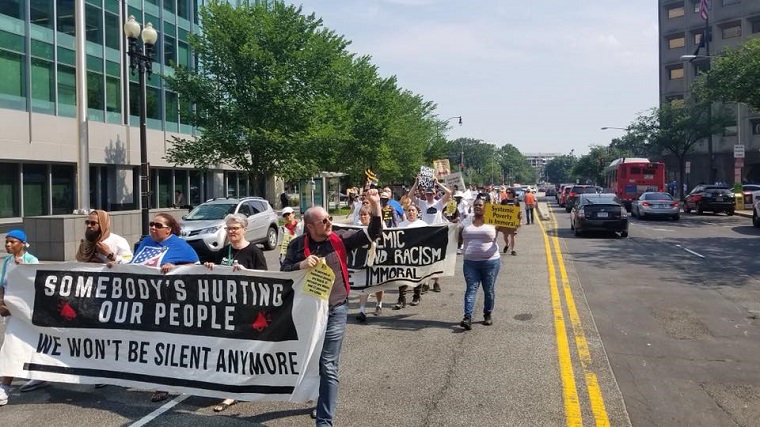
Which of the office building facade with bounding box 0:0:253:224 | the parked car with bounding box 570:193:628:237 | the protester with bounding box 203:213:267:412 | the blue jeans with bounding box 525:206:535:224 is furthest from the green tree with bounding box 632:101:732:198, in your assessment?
the protester with bounding box 203:213:267:412

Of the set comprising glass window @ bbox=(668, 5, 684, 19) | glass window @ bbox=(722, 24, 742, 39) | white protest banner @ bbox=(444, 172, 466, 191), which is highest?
glass window @ bbox=(668, 5, 684, 19)

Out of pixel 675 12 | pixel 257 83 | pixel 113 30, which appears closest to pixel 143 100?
pixel 257 83

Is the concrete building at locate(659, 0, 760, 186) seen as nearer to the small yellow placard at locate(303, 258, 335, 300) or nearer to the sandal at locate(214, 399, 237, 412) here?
the small yellow placard at locate(303, 258, 335, 300)

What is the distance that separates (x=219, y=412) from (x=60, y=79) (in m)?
26.7

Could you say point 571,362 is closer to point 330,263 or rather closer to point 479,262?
point 479,262

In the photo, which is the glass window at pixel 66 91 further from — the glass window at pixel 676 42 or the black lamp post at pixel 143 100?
the glass window at pixel 676 42

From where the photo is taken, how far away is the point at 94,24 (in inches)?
1190

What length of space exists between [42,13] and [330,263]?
27.0m

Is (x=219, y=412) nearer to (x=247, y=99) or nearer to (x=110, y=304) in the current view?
(x=110, y=304)

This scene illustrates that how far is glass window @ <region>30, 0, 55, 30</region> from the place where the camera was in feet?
85.7

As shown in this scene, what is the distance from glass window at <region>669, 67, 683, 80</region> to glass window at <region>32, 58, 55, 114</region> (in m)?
64.8

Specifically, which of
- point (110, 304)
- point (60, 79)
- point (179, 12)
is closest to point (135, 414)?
point (110, 304)

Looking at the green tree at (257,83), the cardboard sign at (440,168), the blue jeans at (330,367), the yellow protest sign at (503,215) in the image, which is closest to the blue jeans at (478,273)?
the blue jeans at (330,367)

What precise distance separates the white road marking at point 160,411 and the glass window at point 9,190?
22900 millimetres
